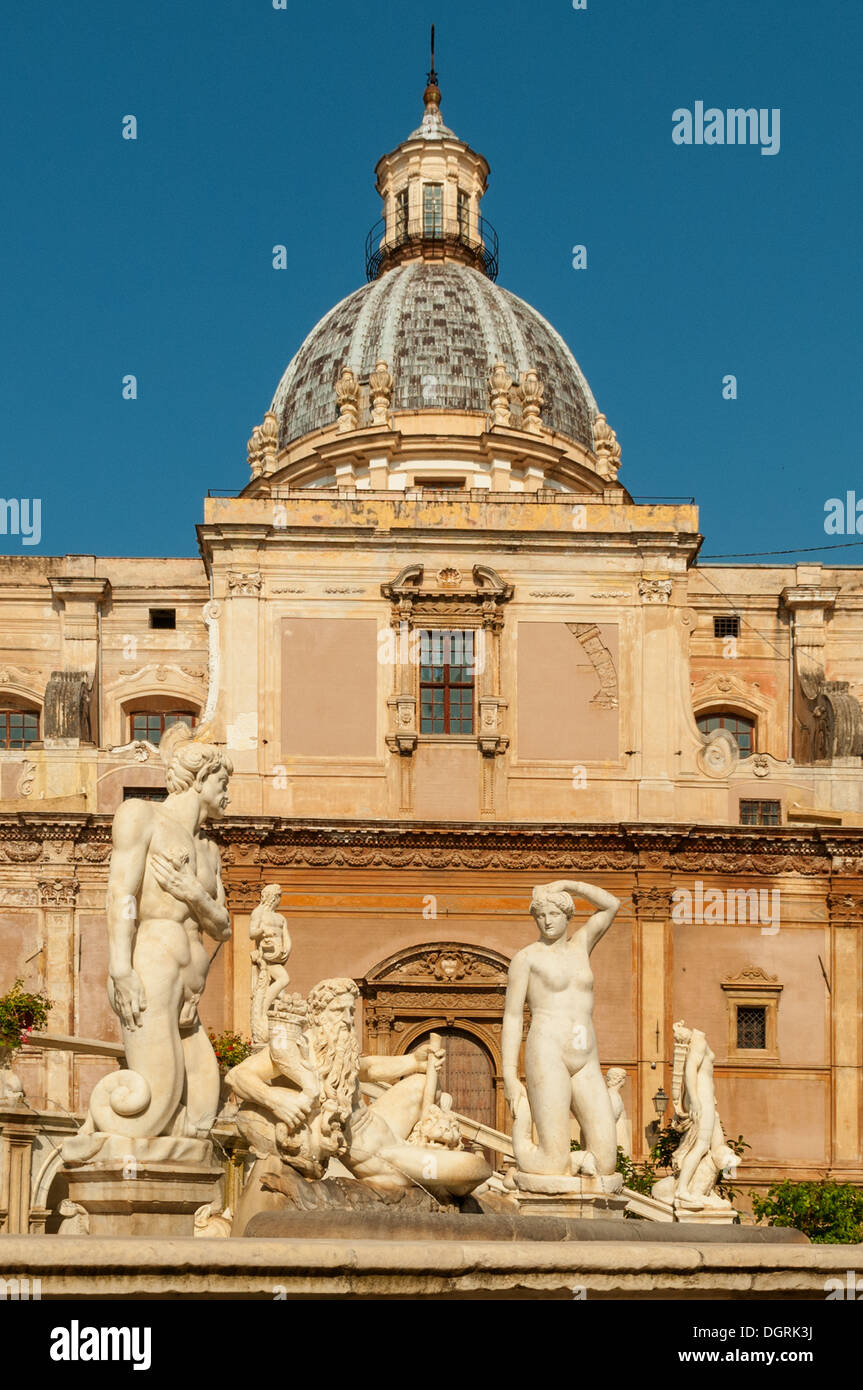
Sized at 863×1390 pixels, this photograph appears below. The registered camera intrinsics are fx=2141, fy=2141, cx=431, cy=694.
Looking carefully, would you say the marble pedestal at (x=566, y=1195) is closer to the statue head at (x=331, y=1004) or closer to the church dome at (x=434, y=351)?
the statue head at (x=331, y=1004)

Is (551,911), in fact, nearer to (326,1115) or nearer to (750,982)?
(326,1115)

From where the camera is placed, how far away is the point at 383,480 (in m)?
45.8

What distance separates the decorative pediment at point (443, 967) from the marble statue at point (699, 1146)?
15.3m

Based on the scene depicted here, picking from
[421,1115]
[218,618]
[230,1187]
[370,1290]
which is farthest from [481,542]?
[370,1290]

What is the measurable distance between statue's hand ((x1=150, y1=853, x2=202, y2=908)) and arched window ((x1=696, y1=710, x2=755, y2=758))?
32.0 meters

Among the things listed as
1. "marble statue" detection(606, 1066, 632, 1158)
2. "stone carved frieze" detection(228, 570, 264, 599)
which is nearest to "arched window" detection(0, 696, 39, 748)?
"stone carved frieze" detection(228, 570, 264, 599)

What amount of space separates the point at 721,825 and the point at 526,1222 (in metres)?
27.4

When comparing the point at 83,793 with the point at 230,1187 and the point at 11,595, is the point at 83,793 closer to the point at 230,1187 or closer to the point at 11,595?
the point at 11,595

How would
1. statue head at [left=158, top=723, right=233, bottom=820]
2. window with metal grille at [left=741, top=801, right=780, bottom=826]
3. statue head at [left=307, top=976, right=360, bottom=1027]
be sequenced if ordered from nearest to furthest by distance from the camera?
1. statue head at [left=158, top=723, right=233, bottom=820]
2. statue head at [left=307, top=976, right=360, bottom=1027]
3. window with metal grille at [left=741, top=801, right=780, bottom=826]

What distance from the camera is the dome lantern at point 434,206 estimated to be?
176 feet

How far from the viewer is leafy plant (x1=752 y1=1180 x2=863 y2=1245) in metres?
29.0

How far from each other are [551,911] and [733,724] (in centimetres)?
2982

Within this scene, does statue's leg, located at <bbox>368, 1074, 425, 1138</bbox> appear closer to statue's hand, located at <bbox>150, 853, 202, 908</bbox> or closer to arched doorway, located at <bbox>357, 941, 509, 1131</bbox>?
statue's hand, located at <bbox>150, 853, 202, 908</bbox>

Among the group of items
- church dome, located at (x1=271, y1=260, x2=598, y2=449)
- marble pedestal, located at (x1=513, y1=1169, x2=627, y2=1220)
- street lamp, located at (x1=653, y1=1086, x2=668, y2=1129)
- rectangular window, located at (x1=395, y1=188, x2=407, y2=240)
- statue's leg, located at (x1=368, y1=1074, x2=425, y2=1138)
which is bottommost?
street lamp, located at (x1=653, y1=1086, x2=668, y2=1129)
